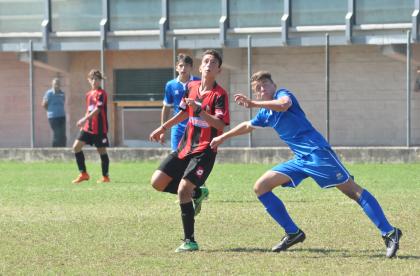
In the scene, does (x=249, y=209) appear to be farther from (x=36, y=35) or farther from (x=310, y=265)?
(x=36, y=35)

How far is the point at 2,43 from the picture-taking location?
29672mm

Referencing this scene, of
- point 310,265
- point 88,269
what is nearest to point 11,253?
point 88,269

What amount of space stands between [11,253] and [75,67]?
21150mm

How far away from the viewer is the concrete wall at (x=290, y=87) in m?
28.8

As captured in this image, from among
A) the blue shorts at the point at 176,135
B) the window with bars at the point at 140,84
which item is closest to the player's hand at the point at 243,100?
the blue shorts at the point at 176,135

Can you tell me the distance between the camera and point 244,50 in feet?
96.7

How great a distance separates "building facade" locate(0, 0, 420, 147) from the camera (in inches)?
1064

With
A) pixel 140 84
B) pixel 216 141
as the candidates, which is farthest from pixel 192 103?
pixel 140 84

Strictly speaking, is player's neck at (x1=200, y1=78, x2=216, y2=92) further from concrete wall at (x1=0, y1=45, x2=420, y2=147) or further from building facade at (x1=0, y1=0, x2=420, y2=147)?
concrete wall at (x1=0, y1=45, x2=420, y2=147)

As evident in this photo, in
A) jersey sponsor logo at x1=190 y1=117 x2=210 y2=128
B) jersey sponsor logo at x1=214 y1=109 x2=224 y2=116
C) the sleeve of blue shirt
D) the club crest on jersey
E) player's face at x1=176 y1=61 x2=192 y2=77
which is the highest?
player's face at x1=176 y1=61 x2=192 y2=77

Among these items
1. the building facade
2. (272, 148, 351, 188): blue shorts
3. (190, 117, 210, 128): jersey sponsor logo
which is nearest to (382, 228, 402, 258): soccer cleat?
(272, 148, 351, 188): blue shorts

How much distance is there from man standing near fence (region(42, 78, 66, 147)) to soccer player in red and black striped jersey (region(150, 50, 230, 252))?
18.4 m

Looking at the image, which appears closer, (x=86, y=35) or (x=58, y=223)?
(x=58, y=223)

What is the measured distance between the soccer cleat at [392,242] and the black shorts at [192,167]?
6.42ft
